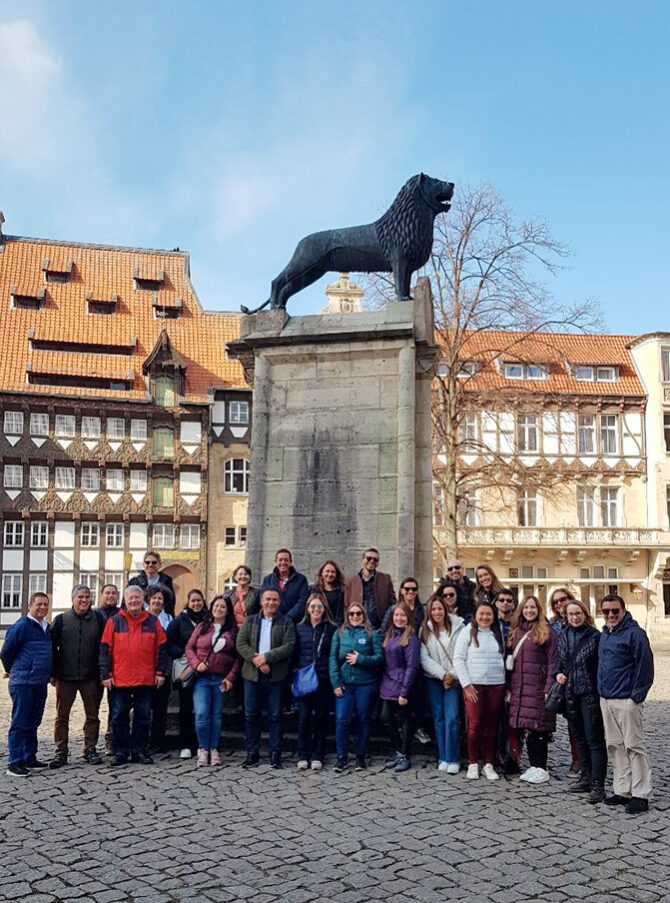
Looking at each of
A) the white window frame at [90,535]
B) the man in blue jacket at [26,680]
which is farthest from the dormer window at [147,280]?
the man in blue jacket at [26,680]

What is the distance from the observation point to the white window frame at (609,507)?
1581 inches

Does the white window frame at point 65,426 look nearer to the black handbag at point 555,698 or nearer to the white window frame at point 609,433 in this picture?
the white window frame at point 609,433

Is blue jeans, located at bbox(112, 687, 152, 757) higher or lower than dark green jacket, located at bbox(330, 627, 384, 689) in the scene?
lower

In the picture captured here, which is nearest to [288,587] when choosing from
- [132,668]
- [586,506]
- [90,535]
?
[132,668]

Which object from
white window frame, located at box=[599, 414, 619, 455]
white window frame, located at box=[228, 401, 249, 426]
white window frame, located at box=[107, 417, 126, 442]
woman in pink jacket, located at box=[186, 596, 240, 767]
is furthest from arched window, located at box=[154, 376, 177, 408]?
woman in pink jacket, located at box=[186, 596, 240, 767]

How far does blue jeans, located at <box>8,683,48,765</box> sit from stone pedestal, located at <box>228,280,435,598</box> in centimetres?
242

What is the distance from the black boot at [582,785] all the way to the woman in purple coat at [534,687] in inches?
12.7

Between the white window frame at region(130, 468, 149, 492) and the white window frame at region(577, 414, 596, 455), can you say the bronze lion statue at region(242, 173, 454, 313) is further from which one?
the white window frame at region(577, 414, 596, 455)

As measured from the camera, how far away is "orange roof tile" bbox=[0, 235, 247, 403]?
123 ft

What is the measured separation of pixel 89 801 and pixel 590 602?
35.6m

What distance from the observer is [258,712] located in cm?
793

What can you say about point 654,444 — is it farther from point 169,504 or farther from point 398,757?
point 398,757

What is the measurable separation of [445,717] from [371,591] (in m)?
1.25

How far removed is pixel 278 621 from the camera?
26.2ft
